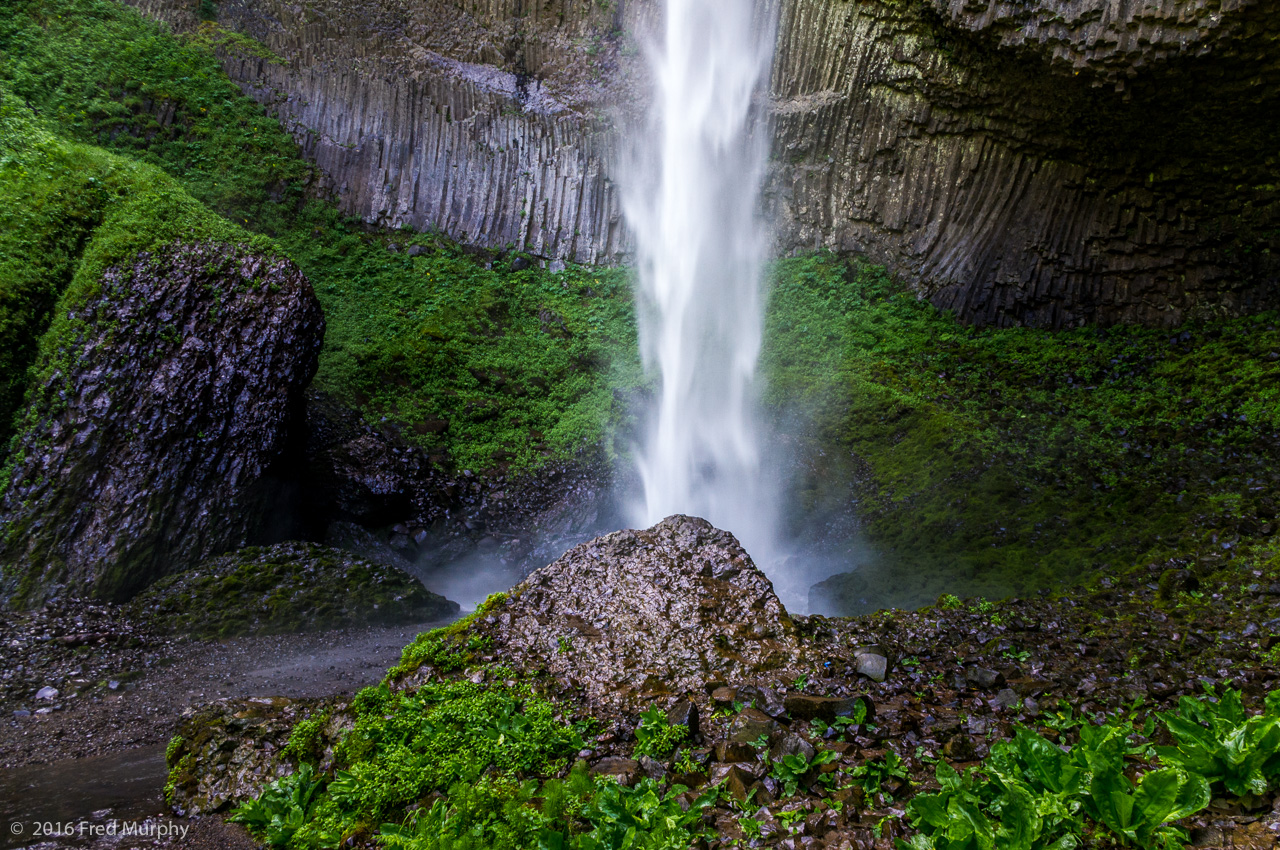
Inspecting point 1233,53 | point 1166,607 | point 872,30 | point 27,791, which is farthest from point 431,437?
point 1233,53

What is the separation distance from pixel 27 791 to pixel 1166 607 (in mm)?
6862

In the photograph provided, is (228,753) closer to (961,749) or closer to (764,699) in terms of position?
(764,699)

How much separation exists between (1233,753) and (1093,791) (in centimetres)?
47

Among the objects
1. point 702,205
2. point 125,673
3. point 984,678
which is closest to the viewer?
point 984,678

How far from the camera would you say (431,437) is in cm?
1009

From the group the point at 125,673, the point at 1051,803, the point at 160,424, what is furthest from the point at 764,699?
the point at 160,424

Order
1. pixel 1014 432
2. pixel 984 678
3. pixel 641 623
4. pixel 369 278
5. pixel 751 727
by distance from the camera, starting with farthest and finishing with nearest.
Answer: pixel 369 278
pixel 1014 432
pixel 641 623
pixel 984 678
pixel 751 727

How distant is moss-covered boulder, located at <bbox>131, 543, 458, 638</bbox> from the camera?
20.1 feet

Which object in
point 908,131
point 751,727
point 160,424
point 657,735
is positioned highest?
point 908,131

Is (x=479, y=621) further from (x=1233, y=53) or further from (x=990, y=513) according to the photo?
(x=1233, y=53)

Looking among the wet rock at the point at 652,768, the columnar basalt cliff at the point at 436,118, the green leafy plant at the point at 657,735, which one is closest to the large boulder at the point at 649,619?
the green leafy plant at the point at 657,735

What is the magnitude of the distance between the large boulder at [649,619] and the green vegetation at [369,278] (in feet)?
16.9

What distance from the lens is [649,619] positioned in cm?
449

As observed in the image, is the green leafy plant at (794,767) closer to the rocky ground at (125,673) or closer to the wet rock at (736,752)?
the wet rock at (736,752)
